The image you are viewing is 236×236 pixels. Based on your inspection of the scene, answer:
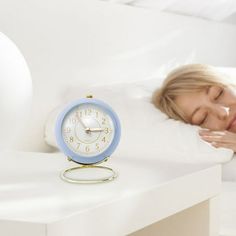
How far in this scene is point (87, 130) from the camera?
0.95 m

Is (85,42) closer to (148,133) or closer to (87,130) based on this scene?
(148,133)

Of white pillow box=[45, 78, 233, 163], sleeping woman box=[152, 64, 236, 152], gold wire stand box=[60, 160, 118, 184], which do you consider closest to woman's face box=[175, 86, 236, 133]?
sleeping woman box=[152, 64, 236, 152]

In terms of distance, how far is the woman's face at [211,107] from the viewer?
65.9 inches

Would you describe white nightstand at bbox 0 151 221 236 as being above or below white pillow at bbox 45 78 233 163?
below

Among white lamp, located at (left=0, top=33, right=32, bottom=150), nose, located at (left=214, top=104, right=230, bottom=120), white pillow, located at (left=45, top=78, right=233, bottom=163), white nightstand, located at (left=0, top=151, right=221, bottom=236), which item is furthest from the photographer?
nose, located at (left=214, top=104, right=230, bottom=120)

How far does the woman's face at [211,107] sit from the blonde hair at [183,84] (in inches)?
0.6

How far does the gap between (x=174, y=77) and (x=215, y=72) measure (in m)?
0.12

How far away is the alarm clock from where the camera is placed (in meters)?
0.96

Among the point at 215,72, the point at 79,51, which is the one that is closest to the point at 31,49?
the point at 79,51

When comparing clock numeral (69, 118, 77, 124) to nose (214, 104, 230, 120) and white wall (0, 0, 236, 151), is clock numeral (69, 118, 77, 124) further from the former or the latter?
nose (214, 104, 230, 120)

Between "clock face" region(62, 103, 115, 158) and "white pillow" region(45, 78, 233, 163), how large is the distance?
1.52 feet

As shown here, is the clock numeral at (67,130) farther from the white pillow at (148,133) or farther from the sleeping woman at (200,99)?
the sleeping woman at (200,99)

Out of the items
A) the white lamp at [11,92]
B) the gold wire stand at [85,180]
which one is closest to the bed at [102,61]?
the gold wire stand at [85,180]

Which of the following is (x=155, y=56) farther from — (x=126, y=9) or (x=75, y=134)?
(x=75, y=134)
